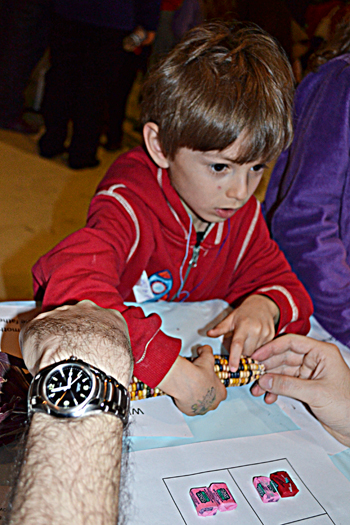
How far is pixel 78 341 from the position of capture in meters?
0.53

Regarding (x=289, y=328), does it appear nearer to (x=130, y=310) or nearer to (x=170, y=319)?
(x=170, y=319)

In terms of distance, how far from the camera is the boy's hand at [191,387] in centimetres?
66

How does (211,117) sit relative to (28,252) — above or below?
above

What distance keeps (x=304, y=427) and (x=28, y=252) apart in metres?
1.70

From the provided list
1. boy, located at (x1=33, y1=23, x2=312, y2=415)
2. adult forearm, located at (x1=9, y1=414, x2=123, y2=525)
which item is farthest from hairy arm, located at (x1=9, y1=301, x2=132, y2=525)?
boy, located at (x1=33, y1=23, x2=312, y2=415)

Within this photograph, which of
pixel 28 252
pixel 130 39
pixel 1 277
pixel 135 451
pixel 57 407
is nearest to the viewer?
pixel 57 407

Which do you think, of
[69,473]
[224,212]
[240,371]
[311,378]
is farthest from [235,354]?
[69,473]

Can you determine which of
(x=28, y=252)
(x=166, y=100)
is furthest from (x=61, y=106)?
(x=166, y=100)

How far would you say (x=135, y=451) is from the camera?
1.93ft

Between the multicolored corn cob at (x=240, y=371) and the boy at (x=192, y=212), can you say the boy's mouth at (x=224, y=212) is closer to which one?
the boy at (x=192, y=212)

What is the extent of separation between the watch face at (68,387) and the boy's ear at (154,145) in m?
0.56

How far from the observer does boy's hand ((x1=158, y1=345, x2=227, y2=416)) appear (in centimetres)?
66

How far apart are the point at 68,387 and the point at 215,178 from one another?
0.50 metres

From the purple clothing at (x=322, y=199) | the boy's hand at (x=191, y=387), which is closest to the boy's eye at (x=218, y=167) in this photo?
the purple clothing at (x=322, y=199)
